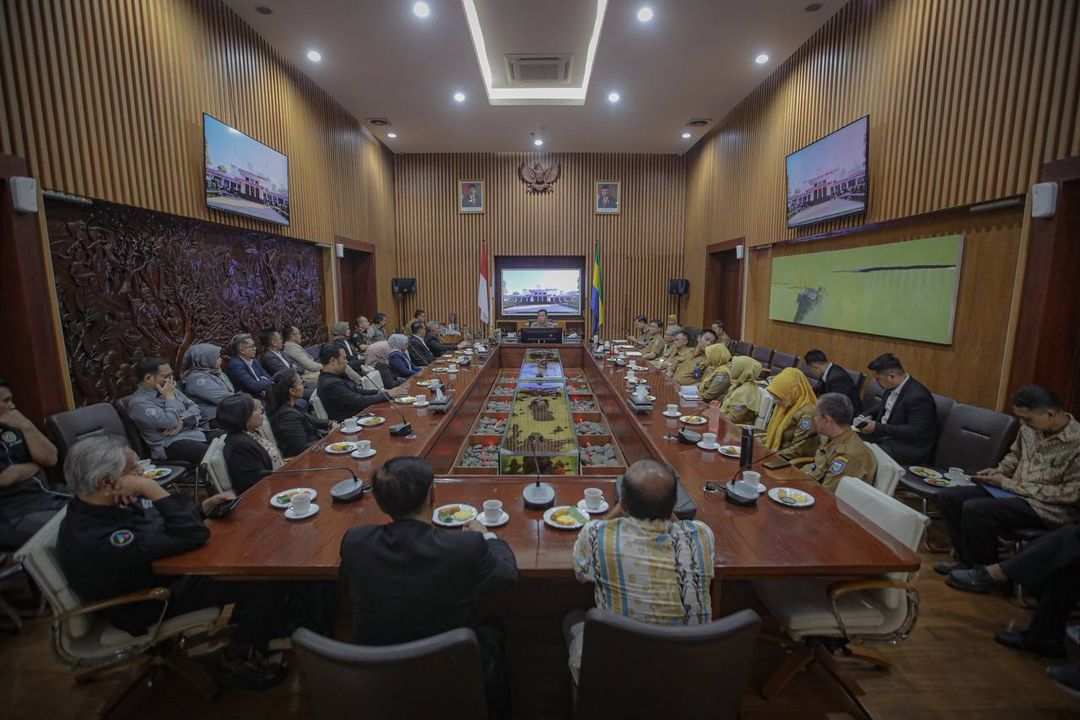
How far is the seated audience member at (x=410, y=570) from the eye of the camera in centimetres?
137

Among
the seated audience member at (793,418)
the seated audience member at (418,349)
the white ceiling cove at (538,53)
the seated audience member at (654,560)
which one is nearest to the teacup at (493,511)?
the seated audience member at (654,560)

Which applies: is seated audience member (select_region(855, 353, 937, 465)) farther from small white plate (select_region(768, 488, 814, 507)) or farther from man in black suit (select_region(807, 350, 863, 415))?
small white plate (select_region(768, 488, 814, 507))

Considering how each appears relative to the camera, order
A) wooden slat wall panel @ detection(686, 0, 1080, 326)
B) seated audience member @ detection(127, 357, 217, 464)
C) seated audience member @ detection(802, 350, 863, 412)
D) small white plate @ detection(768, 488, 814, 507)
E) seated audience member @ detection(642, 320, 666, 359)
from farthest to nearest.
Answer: seated audience member @ detection(642, 320, 666, 359) → seated audience member @ detection(802, 350, 863, 412) → seated audience member @ detection(127, 357, 217, 464) → wooden slat wall panel @ detection(686, 0, 1080, 326) → small white plate @ detection(768, 488, 814, 507)

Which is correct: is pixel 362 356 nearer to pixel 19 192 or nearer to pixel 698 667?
pixel 19 192

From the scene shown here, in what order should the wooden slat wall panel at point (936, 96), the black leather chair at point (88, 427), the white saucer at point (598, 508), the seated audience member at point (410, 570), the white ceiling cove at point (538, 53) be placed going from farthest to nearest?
1. the white ceiling cove at point (538, 53)
2. the wooden slat wall panel at point (936, 96)
3. the black leather chair at point (88, 427)
4. the white saucer at point (598, 508)
5. the seated audience member at point (410, 570)

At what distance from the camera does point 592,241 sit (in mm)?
10695

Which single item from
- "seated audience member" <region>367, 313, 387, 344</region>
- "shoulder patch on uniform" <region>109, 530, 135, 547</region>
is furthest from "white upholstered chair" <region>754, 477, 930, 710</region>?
"seated audience member" <region>367, 313, 387, 344</region>

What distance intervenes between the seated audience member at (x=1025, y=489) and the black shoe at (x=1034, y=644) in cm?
57

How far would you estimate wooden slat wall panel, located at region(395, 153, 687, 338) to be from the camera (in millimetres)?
10438

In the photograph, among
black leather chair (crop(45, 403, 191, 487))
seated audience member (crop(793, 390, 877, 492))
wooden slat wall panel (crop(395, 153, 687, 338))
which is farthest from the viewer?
wooden slat wall panel (crop(395, 153, 687, 338))

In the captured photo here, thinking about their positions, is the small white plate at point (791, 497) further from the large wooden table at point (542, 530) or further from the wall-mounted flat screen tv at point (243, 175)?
the wall-mounted flat screen tv at point (243, 175)

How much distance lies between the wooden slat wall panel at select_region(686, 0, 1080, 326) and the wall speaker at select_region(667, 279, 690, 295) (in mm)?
3448

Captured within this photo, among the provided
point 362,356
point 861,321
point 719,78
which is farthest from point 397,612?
point 719,78

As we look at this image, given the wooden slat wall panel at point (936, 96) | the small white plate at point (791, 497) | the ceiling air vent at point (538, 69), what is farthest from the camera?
the ceiling air vent at point (538, 69)
